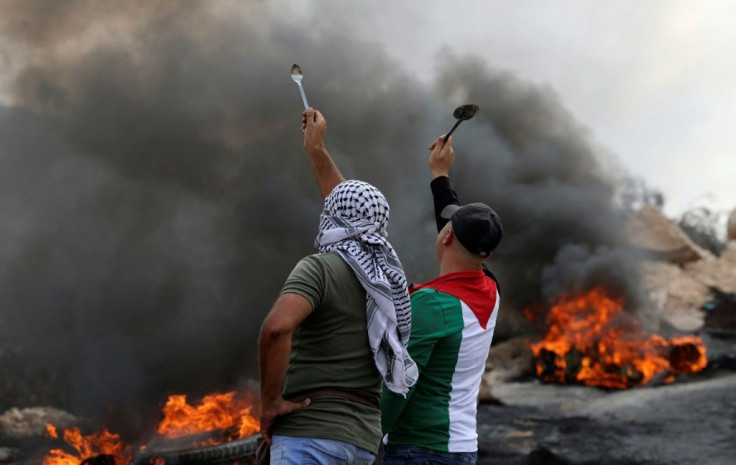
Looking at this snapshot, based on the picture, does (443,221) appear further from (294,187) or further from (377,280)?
(294,187)

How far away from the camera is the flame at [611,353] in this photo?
978 cm

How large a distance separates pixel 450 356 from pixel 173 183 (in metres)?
8.08

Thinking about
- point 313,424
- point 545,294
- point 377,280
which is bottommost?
point 313,424

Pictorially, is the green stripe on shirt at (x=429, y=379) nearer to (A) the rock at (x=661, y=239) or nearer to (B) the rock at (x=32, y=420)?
(B) the rock at (x=32, y=420)

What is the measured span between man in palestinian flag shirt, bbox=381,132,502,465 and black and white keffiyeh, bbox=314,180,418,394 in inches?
5.1

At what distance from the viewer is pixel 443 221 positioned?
2.66 meters

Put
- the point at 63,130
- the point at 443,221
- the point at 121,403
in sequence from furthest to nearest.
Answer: the point at 63,130, the point at 121,403, the point at 443,221

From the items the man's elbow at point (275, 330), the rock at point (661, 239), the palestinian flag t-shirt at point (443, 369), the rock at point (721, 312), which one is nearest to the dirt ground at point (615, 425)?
the rock at point (721, 312)

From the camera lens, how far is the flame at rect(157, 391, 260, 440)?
6607mm

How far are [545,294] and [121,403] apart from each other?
7951 mm

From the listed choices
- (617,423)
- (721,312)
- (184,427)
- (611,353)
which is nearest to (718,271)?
(721,312)

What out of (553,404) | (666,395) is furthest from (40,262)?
(666,395)

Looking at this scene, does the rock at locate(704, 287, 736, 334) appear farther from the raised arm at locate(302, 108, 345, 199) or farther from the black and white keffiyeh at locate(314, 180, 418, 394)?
the black and white keffiyeh at locate(314, 180, 418, 394)

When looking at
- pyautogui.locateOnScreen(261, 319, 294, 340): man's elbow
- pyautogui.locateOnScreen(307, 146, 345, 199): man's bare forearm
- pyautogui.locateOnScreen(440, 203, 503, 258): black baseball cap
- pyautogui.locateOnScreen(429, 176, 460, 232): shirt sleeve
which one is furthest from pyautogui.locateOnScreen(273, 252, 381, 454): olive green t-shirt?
pyautogui.locateOnScreen(429, 176, 460, 232): shirt sleeve
